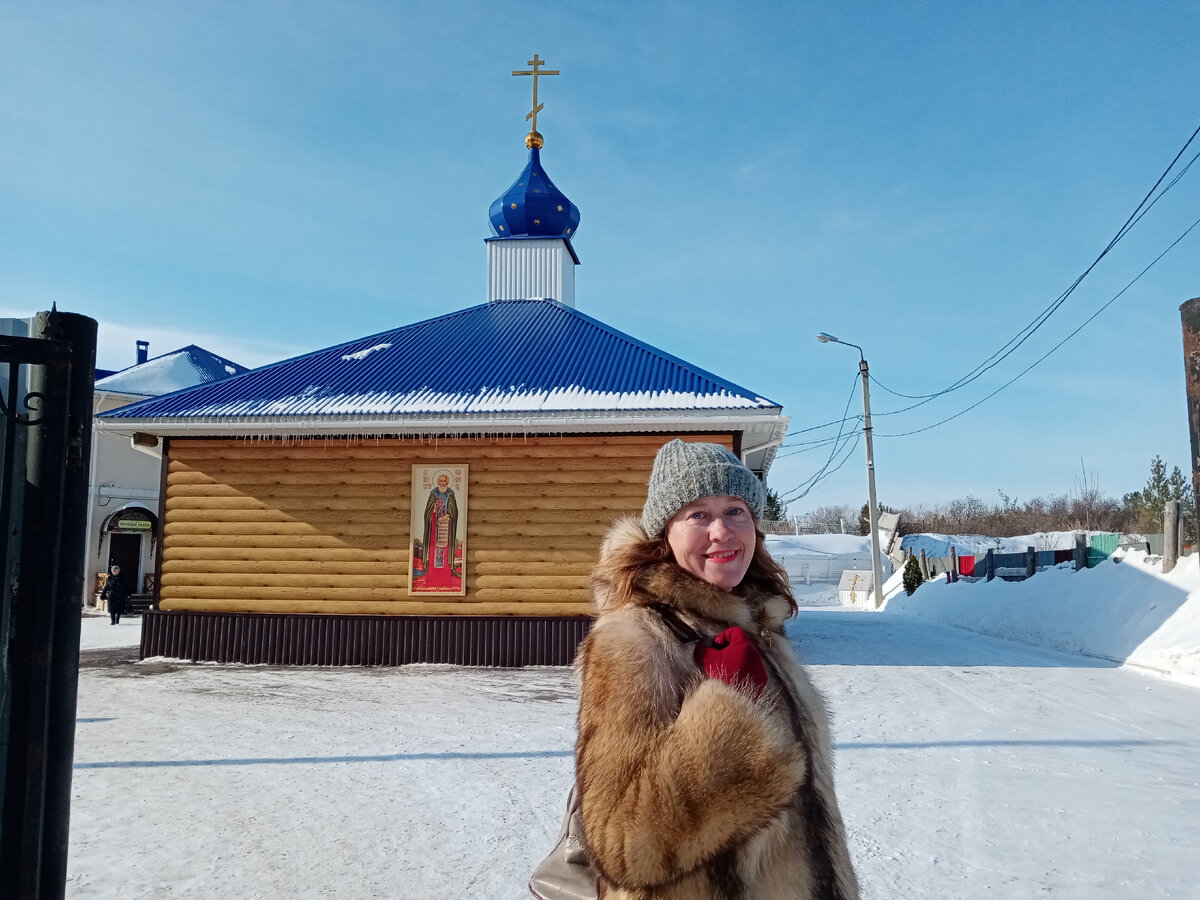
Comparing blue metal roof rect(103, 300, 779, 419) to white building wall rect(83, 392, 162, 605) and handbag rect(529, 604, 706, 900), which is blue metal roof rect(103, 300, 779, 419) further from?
white building wall rect(83, 392, 162, 605)

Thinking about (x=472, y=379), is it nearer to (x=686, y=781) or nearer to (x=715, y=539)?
(x=715, y=539)

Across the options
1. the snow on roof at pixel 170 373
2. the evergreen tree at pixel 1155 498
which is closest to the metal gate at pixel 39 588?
the snow on roof at pixel 170 373

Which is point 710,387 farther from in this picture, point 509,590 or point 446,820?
point 446,820

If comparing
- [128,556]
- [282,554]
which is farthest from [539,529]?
[128,556]

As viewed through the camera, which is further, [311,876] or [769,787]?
[311,876]

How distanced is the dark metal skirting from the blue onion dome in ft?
28.9

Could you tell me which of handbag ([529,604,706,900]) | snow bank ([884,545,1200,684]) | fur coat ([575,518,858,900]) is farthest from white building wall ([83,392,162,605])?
fur coat ([575,518,858,900])

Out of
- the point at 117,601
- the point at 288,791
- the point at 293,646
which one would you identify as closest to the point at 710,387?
the point at 293,646

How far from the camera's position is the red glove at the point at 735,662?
159cm

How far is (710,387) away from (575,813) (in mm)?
10001

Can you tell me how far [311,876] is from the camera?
4.07 m

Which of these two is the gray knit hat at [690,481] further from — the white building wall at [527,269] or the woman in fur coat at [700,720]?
the white building wall at [527,269]

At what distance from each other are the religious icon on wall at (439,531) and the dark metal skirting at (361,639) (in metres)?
0.46

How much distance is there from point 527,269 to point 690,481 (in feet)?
50.2
